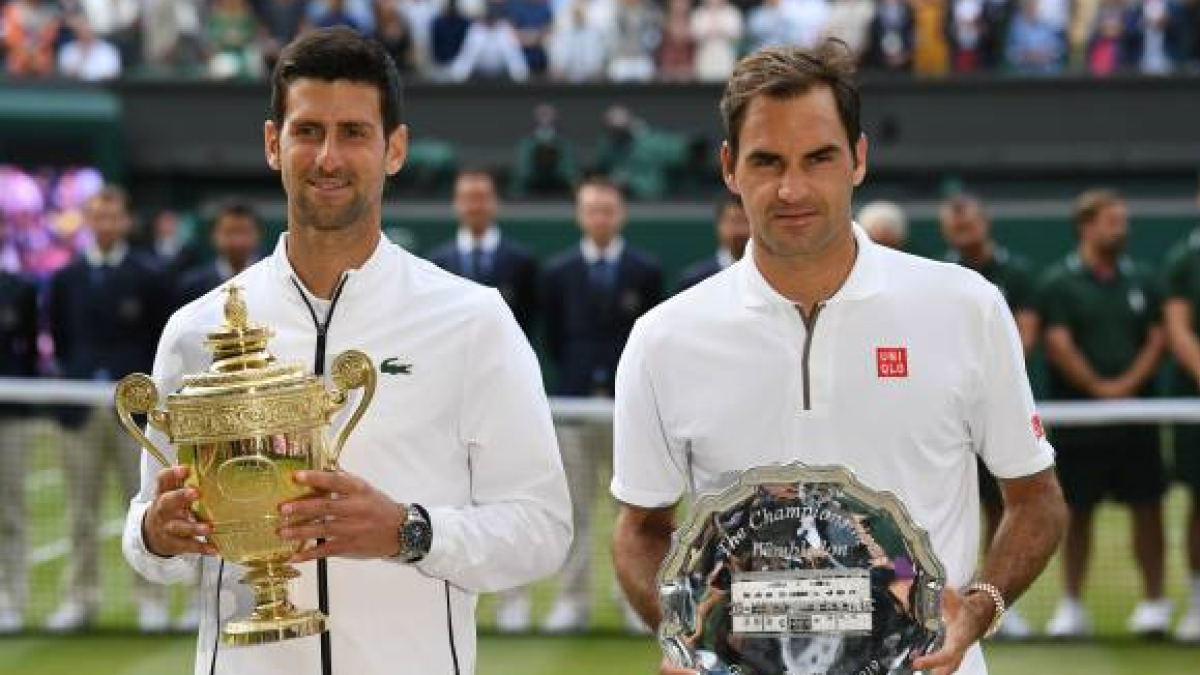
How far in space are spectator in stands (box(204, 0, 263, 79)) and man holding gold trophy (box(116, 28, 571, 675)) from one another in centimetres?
1583

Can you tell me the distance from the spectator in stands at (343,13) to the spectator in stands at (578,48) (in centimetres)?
159

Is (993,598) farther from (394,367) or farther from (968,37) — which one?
(968,37)

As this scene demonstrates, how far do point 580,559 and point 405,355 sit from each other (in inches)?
208

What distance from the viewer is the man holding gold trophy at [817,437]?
323 cm

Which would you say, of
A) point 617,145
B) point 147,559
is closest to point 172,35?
point 617,145

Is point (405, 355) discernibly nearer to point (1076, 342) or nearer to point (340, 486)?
point (340, 486)

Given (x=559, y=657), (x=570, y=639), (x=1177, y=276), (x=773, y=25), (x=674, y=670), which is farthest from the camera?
(x=773, y=25)

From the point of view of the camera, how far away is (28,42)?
19422 millimetres

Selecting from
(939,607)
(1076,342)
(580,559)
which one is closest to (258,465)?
(939,607)

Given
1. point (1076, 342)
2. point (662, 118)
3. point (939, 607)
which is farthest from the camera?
point (662, 118)

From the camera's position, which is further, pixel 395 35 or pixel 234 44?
pixel 234 44

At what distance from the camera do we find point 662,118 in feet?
60.5

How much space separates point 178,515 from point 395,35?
51.5ft

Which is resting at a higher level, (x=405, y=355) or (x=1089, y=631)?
(x=405, y=355)
